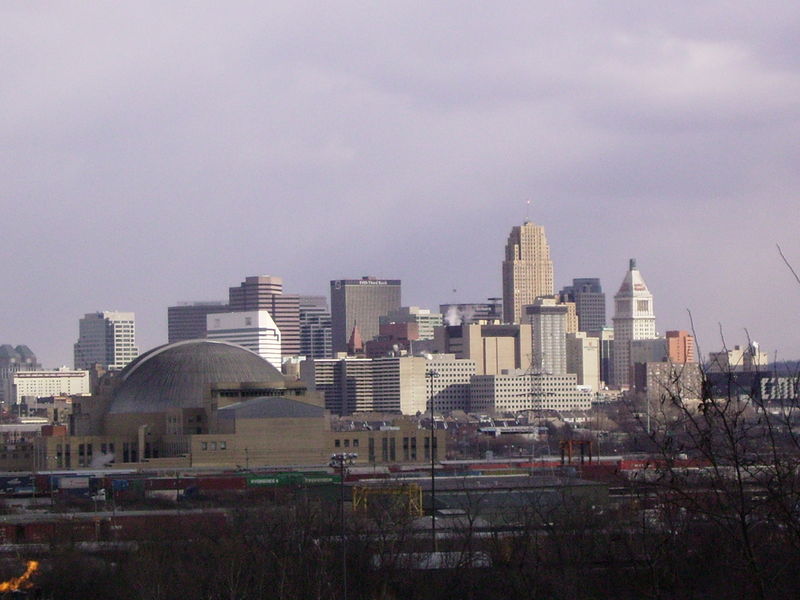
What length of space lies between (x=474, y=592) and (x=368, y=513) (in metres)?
17.1

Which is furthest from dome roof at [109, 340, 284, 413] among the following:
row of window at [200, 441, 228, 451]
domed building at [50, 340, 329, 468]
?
row of window at [200, 441, 228, 451]

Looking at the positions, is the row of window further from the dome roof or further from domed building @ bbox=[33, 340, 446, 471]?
the dome roof

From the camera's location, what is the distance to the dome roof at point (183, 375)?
95.2 m

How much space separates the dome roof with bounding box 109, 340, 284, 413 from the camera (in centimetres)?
9519

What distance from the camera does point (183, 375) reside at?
96.6m

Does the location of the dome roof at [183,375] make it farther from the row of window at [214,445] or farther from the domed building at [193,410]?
the row of window at [214,445]

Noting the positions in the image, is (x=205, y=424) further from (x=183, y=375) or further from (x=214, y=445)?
(x=183, y=375)

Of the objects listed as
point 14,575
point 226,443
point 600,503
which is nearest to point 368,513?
point 600,503

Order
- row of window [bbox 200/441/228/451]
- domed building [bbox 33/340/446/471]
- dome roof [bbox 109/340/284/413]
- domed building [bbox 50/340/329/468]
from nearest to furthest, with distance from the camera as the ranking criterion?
row of window [bbox 200/441/228/451] < domed building [bbox 33/340/446/471] < domed building [bbox 50/340/329/468] < dome roof [bbox 109/340/284/413]

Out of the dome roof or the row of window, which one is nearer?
the row of window

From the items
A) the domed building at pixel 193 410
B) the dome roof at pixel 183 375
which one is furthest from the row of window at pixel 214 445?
the dome roof at pixel 183 375

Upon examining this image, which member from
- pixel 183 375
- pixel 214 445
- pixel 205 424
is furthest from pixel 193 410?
pixel 214 445

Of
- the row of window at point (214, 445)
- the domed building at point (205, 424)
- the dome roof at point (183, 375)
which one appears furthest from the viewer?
the dome roof at point (183, 375)

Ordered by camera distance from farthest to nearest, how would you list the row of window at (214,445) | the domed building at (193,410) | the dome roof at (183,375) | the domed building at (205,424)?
1. the dome roof at (183,375)
2. the domed building at (193,410)
3. the domed building at (205,424)
4. the row of window at (214,445)
